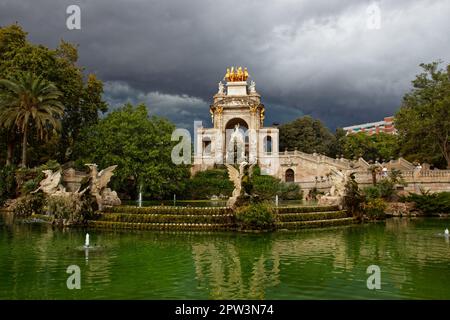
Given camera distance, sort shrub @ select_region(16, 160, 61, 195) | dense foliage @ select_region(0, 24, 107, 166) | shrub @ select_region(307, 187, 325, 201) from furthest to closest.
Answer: shrub @ select_region(307, 187, 325, 201)
dense foliage @ select_region(0, 24, 107, 166)
shrub @ select_region(16, 160, 61, 195)

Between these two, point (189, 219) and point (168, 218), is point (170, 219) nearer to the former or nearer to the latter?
point (168, 218)

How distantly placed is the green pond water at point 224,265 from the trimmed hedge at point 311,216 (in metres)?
1.91

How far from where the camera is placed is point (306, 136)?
3068 inches

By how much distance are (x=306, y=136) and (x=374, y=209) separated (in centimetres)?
5476

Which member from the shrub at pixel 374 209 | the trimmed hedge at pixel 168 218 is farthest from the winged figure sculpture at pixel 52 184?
the shrub at pixel 374 209

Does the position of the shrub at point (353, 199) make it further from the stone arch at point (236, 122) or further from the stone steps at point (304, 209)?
the stone arch at point (236, 122)

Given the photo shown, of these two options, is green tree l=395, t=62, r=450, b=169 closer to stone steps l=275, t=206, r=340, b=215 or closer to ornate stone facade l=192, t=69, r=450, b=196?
ornate stone facade l=192, t=69, r=450, b=196

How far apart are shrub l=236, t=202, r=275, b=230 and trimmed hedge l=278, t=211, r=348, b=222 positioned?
1.10 meters

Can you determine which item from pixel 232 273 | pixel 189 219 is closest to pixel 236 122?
pixel 189 219

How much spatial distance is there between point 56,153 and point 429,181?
117 feet

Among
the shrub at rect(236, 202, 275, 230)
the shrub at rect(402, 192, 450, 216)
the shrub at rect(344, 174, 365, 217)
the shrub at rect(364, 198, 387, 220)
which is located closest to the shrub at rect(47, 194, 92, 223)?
the shrub at rect(236, 202, 275, 230)

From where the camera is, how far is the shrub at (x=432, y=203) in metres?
27.7

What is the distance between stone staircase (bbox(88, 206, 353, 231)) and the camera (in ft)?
62.3
